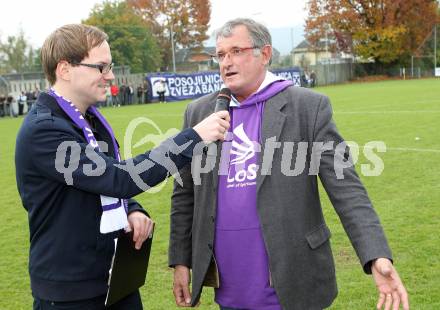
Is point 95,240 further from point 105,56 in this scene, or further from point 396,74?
point 396,74

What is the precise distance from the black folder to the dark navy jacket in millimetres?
79

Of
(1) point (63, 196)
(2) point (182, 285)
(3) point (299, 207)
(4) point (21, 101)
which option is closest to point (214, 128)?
(3) point (299, 207)

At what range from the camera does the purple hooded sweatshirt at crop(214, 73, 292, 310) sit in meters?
2.88

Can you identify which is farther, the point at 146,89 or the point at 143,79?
the point at 143,79

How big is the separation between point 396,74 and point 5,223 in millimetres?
54651

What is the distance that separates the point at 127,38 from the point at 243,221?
5992cm

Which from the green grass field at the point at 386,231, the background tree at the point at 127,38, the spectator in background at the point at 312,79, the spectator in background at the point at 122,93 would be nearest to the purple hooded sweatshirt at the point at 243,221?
the green grass field at the point at 386,231

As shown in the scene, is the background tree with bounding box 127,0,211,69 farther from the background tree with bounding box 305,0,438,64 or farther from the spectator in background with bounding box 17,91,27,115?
the spectator in background with bounding box 17,91,27,115

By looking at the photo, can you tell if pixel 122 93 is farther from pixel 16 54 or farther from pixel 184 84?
pixel 16 54

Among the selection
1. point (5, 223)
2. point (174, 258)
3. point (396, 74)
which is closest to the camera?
point (174, 258)

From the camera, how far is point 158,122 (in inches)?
878

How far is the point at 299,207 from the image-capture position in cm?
285

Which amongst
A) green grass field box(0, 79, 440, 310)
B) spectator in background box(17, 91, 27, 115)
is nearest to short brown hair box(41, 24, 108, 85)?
green grass field box(0, 79, 440, 310)

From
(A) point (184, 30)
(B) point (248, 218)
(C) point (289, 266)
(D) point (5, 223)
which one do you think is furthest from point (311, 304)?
(A) point (184, 30)
